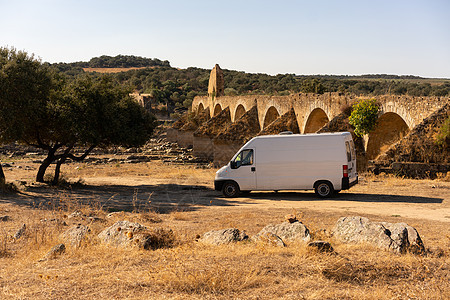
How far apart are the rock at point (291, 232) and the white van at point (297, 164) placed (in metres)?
6.01

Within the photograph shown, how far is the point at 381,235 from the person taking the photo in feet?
19.7

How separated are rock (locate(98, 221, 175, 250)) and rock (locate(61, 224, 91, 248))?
0.86 feet

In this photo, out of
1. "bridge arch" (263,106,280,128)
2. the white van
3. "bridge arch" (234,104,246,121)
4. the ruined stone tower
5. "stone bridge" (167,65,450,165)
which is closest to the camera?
the white van

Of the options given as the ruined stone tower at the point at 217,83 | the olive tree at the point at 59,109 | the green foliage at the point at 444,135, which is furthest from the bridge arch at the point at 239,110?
the green foliage at the point at 444,135

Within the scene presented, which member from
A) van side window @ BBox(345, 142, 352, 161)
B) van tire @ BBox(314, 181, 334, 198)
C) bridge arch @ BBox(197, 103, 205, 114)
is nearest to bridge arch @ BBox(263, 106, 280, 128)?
van side window @ BBox(345, 142, 352, 161)

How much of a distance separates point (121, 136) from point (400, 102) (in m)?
10.4

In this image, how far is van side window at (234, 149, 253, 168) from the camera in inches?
517

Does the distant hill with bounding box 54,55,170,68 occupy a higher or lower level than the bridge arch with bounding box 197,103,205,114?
higher

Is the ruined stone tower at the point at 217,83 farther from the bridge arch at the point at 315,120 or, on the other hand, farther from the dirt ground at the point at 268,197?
the dirt ground at the point at 268,197

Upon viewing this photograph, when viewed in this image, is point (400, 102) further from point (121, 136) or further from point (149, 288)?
point (149, 288)

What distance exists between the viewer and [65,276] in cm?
499

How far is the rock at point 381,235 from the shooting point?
5.77 m

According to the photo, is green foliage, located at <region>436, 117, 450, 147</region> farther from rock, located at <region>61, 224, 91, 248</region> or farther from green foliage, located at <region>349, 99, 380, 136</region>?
rock, located at <region>61, 224, 91, 248</region>

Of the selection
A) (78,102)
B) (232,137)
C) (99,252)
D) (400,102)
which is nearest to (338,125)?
(400,102)
